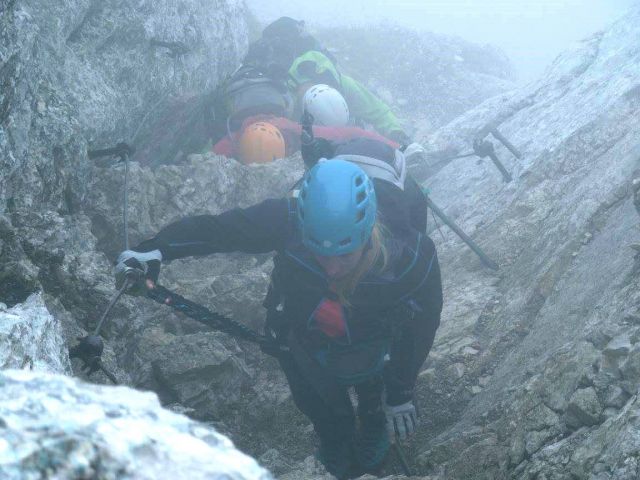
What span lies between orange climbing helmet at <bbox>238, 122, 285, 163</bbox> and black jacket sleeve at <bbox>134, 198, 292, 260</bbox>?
16.2ft

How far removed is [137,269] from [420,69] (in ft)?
55.0

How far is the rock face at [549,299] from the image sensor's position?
12.2ft

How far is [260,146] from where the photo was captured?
1037 centimetres

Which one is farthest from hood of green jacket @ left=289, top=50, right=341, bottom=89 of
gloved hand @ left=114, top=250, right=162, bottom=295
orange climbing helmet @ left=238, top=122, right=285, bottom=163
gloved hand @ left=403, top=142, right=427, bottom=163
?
gloved hand @ left=114, top=250, right=162, bottom=295

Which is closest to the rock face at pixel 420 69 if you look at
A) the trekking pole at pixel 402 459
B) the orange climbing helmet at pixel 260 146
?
the orange climbing helmet at pixel 260 146

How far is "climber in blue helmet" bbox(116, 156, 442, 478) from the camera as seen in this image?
500 centimetres

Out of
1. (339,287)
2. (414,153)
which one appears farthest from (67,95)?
(414,153)

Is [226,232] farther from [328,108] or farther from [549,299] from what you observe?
[328,108]

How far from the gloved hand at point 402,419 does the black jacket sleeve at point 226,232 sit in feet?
6.48

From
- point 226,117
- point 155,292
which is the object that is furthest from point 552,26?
point 155,292

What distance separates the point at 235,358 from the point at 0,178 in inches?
119

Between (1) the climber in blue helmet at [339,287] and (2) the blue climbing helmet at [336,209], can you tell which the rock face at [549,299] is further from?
(2) the blue climbing helmet at [336,209]

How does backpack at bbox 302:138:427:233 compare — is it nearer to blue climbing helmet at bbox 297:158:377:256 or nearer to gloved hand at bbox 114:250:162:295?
blue climbing helmet at bbox 297:158:377:256

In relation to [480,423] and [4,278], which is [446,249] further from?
[4,278]
